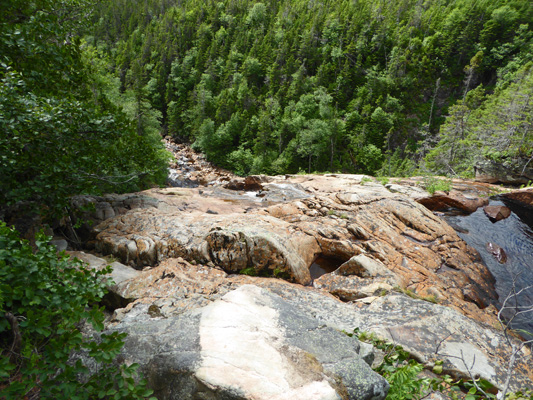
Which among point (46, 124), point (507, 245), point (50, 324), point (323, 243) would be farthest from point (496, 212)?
point (46, 124)

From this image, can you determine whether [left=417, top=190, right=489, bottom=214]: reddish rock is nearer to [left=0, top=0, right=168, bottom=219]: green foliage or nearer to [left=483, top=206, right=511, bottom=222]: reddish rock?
[left=483, top=206, right=511, bottom=222]: reddish rock

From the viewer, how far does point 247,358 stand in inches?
110

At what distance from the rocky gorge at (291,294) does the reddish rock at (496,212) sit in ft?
16.8

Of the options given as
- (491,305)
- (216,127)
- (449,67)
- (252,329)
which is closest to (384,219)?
(491,305)

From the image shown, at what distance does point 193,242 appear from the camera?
24.4 ft

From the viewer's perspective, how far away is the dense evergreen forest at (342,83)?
4284 cm

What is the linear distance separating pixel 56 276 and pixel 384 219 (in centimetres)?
1137

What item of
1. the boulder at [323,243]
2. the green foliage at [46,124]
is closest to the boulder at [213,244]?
the boulder at [323,243]

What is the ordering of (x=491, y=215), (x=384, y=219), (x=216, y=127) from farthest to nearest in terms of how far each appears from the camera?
(x=216, y=127) → (x=491, y=215) → (x=384, y=219)

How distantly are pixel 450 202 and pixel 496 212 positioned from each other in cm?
223

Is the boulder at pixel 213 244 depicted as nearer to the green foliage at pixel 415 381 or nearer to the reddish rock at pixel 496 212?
the green foliage at pixel 415 381

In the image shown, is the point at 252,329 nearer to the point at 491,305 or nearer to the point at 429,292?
the point at 429,292

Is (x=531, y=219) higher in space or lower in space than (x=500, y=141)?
lower

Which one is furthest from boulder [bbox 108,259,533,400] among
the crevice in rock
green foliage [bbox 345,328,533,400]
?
the crevice in rock
